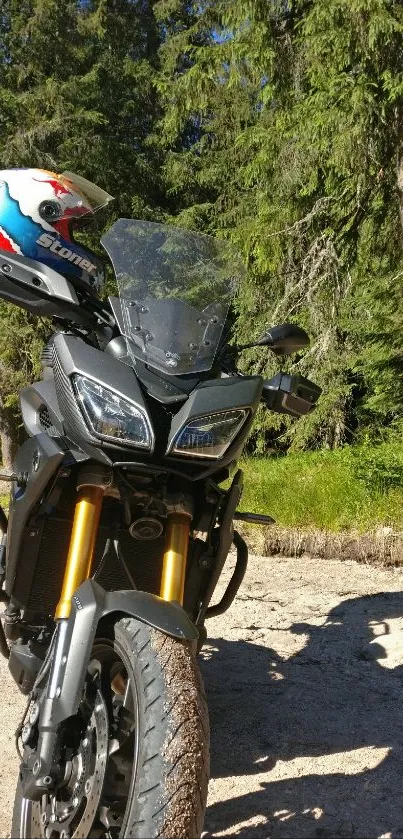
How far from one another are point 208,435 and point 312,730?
1.63m

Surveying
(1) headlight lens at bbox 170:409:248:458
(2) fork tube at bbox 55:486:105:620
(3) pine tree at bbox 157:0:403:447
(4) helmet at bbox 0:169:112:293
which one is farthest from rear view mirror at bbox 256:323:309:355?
(3) pine tree at bbox 157:0:403:447

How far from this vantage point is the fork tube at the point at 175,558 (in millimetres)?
2330

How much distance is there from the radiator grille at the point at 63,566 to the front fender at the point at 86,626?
63 cm

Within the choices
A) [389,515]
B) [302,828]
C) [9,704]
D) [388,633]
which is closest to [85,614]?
[302,828]

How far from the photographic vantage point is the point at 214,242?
315 cm

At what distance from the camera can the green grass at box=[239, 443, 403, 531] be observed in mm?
7926

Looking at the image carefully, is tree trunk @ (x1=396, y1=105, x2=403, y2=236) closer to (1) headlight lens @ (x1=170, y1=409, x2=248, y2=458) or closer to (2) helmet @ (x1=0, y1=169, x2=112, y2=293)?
(2) helmet @ (x1=0, y1=169, x2=112, y2=293)

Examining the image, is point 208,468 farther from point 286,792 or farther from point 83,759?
point 286,792

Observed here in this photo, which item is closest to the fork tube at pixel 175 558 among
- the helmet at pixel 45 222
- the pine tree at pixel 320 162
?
the helmet at pixel 45 222

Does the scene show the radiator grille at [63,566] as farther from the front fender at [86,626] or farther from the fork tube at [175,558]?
the front fender at [86,626]

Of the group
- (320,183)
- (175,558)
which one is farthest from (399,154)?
(175,558)

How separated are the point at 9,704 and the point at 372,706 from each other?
155 centimetres

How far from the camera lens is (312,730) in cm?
336

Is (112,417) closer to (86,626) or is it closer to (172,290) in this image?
(86,626)
